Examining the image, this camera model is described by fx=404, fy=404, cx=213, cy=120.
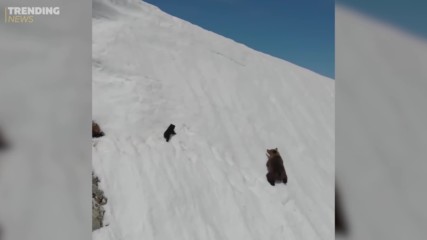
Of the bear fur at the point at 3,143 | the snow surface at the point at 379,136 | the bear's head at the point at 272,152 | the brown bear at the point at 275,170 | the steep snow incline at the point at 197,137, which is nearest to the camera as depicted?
the snow surface at the point at 379,136

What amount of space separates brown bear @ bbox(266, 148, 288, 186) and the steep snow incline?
15 cm

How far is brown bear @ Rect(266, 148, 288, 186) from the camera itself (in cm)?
883

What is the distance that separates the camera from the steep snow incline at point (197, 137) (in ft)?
24.3

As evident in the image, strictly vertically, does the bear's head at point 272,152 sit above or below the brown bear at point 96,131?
below

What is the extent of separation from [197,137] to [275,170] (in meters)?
1.93

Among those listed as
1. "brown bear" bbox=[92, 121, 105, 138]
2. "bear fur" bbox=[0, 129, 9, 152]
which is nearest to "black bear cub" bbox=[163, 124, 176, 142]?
"brown bear" bbox=[92, 121, 105, 138]

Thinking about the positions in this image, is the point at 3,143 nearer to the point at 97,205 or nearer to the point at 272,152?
the point at 97,205

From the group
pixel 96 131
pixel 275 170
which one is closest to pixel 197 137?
pixel 275 170

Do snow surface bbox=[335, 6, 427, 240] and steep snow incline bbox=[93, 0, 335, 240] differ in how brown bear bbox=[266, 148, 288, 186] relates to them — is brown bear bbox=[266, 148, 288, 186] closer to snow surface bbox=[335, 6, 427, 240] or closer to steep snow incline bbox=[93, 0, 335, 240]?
steep snow incline bbox=[93, 0, 335, 240]

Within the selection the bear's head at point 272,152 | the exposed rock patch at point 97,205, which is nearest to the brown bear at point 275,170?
the bear's head at point 272,152

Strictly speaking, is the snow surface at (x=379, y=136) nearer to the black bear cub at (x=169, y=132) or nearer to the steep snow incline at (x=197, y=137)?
the steep snow incline at (x=197, y=137)

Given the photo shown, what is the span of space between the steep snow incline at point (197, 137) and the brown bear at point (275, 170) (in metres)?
0.15

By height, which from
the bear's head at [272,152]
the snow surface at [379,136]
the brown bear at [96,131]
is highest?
the brown bear at [96,131]

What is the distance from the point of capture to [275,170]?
894cm
